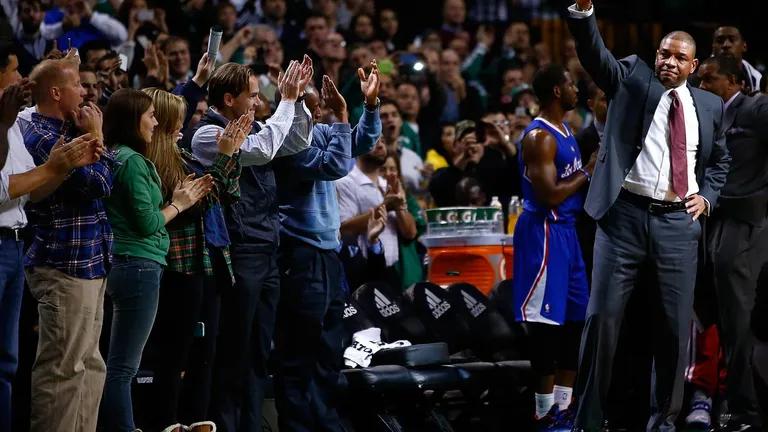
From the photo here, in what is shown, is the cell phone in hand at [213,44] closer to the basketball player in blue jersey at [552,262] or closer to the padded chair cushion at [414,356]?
the basketball player in blue jersey at [552,262]

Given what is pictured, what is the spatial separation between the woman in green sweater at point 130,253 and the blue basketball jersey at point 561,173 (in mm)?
2352

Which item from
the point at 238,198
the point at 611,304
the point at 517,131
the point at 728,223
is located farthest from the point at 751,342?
the point at 517,131

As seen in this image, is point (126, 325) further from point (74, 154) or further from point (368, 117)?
point (368, 117)

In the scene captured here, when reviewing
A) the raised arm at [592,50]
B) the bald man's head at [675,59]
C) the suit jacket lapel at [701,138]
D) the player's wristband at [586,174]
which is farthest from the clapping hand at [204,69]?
the suit jacket lapel at [701,138]

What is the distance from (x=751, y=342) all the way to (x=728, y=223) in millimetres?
738

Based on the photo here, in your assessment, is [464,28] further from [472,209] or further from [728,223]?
[728,223]

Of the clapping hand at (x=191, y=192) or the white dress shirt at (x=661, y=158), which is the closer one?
the clapping hand at (x=191, y=192)

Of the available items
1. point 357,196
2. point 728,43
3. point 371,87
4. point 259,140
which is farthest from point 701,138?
point 357,196

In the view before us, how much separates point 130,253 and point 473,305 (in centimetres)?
296

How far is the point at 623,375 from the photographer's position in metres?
7.76

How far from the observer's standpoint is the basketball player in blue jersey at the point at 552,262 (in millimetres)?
7250

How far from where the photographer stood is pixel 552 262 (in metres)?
7.27

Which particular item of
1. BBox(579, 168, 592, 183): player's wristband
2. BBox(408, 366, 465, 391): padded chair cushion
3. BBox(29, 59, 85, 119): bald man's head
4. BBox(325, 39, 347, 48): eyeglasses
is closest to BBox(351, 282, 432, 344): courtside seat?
BBox(408, 366, 465, 391): padded chair cushion

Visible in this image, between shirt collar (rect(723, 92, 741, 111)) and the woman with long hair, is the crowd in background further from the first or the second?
shirt collar (rect(723, 92, 741, 111))
